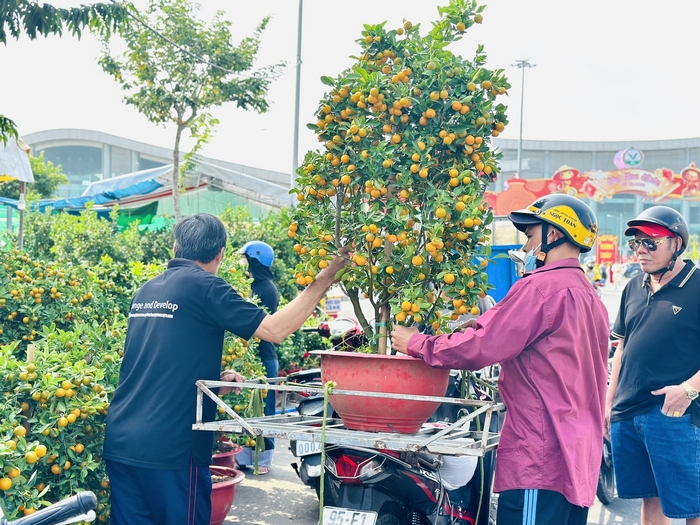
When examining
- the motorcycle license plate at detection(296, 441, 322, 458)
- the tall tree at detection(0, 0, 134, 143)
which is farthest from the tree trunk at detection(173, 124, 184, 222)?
the motorcycle license plate at detection(296, 441, 322, 458)

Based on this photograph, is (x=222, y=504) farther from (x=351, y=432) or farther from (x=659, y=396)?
(x=659, y=396)

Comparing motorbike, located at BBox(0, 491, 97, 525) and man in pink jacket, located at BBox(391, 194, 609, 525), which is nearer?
motorbike, located at BBox(0, 491, 97, 525)

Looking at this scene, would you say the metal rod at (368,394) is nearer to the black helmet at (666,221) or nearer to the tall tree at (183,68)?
the black helmet at (666,221)

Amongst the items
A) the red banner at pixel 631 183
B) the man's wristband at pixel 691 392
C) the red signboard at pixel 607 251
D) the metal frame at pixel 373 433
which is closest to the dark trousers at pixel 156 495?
the metal frame at pixel 373 433

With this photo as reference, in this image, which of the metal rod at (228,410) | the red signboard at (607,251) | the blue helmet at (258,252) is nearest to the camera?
the metal rod at (228,410)

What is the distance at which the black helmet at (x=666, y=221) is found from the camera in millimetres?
4281

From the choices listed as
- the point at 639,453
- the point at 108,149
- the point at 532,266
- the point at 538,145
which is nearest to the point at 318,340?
the point at 639,453

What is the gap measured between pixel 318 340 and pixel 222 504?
5492 mm

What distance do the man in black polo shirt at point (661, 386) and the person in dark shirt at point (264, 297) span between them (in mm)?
3451

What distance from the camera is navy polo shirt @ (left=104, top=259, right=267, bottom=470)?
3141mm

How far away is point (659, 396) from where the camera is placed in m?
4.22

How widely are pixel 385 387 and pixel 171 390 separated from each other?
36.8 inches

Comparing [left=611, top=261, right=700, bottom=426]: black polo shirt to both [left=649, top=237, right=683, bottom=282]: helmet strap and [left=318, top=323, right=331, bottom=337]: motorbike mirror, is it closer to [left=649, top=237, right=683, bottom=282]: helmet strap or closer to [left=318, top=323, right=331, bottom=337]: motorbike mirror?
[left=649, top=237, right=683, bottom=282]: helmet strap

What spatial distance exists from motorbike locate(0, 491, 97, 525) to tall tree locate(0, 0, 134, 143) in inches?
269
